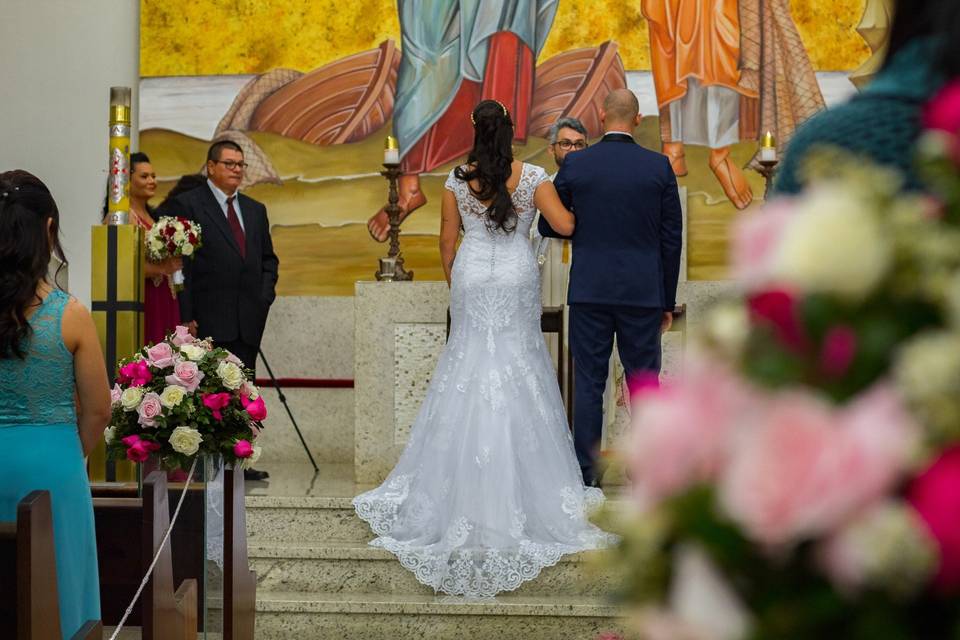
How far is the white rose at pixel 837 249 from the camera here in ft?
2.76

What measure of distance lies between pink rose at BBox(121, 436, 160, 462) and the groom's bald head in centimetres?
277

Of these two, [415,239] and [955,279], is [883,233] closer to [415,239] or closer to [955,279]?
[955,279]

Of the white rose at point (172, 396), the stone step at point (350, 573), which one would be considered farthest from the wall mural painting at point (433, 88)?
the white rose at point (172, 396)

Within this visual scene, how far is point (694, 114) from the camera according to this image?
1073 cm

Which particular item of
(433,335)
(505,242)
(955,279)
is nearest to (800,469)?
(955,279)

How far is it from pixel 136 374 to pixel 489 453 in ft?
6.69

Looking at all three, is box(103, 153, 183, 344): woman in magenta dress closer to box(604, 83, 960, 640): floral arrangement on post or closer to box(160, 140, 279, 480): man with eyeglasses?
box(160, 140, 279, 480): man with eyeglasses

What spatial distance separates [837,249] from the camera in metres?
0.84

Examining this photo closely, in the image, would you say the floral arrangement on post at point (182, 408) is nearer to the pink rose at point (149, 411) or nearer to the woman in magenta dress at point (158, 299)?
the pink rose at point (149, 411)

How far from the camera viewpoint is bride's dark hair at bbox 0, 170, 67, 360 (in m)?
4.30

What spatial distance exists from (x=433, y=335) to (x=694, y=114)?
3490 millimetres

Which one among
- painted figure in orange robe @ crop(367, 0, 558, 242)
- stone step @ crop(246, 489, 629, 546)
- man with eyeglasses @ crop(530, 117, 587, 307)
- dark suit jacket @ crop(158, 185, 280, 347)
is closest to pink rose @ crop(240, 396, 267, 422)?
stone step @ crop(246, 489, 629, 546)

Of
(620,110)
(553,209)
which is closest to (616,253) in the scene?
(553,209)

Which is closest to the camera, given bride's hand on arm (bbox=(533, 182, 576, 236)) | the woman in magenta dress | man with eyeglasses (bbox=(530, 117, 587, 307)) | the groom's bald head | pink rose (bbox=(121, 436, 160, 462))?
pink rose (bbox=(121, 436, 160, 462))
